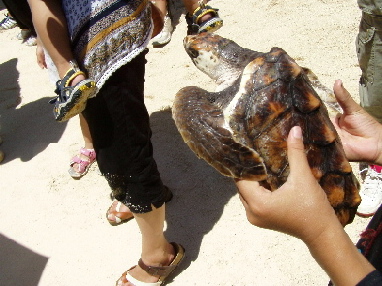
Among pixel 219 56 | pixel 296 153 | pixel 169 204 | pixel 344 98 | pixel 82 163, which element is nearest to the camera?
pixel 296 153

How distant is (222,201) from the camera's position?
6.09 feet

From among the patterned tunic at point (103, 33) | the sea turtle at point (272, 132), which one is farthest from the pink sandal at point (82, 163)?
the sea turtle at point (272, 132)

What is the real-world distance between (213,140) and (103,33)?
48 centimetres

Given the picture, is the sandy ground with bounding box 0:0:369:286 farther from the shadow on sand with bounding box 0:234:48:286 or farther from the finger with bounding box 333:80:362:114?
the finger with bounding box 333:80:362:114

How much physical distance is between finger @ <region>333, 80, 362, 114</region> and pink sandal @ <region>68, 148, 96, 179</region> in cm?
150

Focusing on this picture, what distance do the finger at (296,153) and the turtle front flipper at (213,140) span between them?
0.10 metres

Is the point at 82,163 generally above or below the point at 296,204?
below

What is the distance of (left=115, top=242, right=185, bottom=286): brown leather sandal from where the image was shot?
58.5 inches

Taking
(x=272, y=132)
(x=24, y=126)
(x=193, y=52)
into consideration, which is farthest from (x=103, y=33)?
(x=24, y=126)

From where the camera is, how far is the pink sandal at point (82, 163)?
2131mm

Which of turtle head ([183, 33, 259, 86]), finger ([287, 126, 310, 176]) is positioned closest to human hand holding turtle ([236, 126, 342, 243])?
finger ([287, 126, 310, 176])

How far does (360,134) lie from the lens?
1102 millimetres

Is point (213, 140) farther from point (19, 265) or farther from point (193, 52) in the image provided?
point (19, 265)

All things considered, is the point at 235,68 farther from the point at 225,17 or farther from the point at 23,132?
the point at 225,17
